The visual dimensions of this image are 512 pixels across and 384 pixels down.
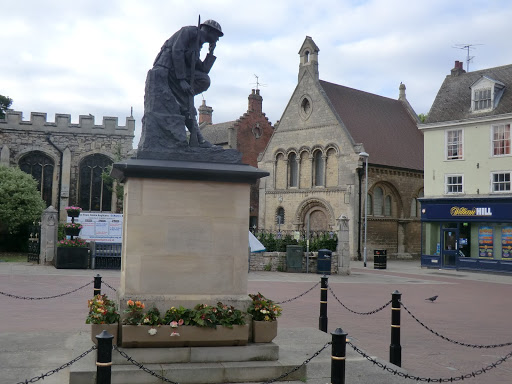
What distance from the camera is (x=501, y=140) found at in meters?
29.2

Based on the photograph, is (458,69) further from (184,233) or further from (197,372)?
(197,372)

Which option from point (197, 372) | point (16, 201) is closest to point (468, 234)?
point (16, 201)

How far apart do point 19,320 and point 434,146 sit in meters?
26.5

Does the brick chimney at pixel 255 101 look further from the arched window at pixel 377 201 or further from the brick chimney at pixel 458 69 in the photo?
the brick chimney at pixel 458 69

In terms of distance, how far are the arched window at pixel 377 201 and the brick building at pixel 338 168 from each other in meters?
0.07

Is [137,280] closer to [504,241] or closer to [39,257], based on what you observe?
[39,257]

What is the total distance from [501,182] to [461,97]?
606cm

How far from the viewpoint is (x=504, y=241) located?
92.6 feet

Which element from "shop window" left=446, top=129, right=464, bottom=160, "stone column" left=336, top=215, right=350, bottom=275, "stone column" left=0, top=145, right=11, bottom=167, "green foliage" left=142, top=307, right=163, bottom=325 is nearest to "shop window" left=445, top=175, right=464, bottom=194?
"shop window" left=446, top=129, right=464, bottom=160

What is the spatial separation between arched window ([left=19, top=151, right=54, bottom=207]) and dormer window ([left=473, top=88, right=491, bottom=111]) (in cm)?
2855

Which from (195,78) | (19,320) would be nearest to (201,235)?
(195,78)

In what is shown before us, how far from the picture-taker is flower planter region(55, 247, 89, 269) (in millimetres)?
22688

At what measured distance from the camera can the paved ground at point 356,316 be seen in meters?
8.15

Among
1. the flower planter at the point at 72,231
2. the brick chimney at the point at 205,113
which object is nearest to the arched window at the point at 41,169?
the flower planter at the point at 72,231
